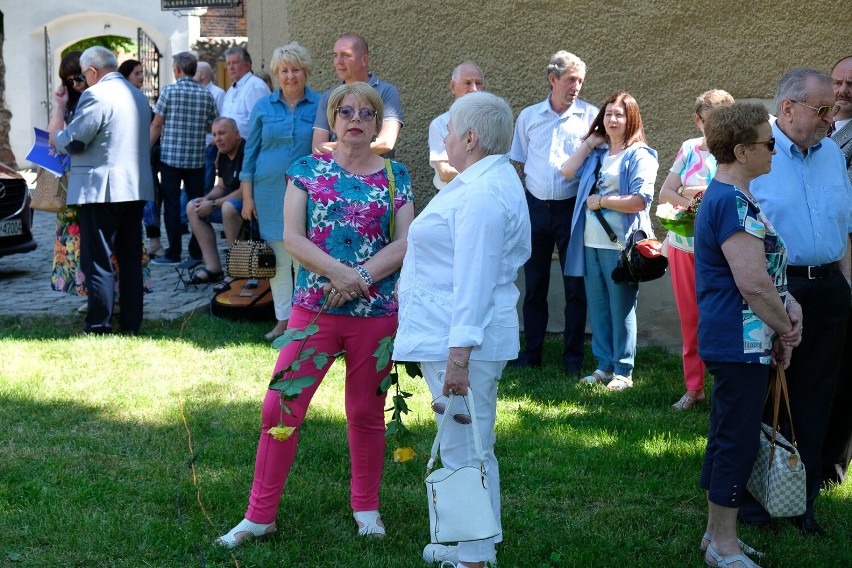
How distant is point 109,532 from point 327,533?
3.13ft

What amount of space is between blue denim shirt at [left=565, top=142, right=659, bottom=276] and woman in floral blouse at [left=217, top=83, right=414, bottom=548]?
282cm

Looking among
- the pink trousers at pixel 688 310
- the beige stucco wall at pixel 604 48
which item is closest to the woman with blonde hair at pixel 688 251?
the pink trousers at pixel 688 310

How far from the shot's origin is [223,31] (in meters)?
27.8

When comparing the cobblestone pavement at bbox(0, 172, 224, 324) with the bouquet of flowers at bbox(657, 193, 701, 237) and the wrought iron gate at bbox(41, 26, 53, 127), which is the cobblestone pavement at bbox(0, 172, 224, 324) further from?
the wrought iron gate at bbox(41, 26, 53, 127)

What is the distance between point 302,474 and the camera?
5.25 metres

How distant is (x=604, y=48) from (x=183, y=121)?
480 cm

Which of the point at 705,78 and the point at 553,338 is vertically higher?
the point at 705,78

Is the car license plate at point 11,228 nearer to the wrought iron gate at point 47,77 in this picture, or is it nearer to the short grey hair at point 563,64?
the short grey hair at point 563,64

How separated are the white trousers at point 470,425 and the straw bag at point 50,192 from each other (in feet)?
18.2

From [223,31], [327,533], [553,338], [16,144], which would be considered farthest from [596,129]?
[16,144]

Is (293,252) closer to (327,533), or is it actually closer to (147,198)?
(327,533)

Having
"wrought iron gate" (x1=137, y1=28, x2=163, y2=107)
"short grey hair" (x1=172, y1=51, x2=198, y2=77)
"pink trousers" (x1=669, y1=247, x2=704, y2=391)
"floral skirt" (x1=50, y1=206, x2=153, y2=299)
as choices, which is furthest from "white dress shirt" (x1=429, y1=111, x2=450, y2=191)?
"wrought iron gate" (x1=137, y1=28, x2=163, y2=107)

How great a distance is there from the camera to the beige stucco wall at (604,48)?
805 centimetres

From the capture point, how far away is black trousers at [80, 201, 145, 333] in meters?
8.04
